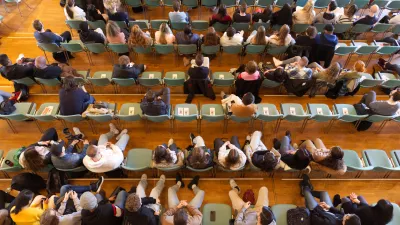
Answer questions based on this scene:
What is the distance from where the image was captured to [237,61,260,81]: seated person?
5457mm

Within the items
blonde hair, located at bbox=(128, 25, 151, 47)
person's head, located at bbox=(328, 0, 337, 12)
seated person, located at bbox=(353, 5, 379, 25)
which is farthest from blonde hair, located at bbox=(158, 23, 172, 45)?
seated person, located at bbox=(353, 5, 379, 25)

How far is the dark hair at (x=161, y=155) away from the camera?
433 centimetres

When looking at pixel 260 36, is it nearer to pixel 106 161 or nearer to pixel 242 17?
pixel 242 17

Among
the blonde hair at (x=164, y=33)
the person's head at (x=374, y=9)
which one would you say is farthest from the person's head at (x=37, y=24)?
the person's head at (x=374, y=9)

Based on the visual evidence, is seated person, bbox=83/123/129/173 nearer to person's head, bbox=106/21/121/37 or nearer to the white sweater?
the white sweater

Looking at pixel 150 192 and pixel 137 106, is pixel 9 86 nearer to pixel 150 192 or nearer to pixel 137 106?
pixel 137 106

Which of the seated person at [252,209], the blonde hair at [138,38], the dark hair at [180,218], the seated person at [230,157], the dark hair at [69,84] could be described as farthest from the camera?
the blonde hair at [138,38]

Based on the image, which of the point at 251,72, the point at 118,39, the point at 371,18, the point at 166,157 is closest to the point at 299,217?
the point at 166,157

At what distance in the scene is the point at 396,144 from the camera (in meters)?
5.70

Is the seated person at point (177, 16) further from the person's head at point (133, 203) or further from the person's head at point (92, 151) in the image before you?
the person's head at point (133, 203)

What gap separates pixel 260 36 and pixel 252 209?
11.3 ft

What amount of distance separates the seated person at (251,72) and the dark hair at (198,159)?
1.72m

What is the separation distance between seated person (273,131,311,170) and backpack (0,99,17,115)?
4700 mm

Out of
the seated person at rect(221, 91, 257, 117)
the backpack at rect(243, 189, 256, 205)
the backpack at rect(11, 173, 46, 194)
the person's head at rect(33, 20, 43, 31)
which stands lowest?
the backpack at rect(243, 189, 256, 205)
